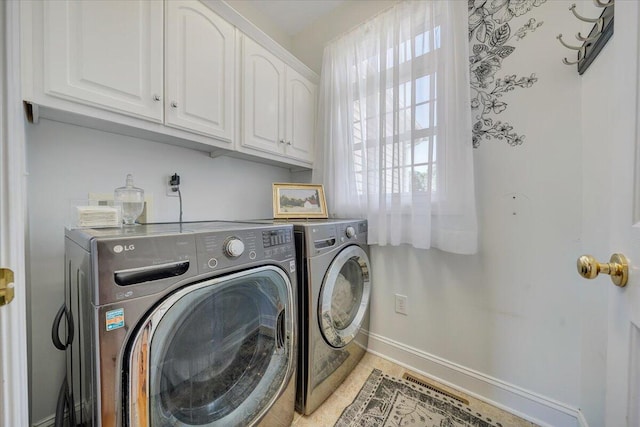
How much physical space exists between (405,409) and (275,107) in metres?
1.90

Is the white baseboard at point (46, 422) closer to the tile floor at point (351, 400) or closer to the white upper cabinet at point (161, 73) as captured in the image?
the tile floor at point (351, 400)

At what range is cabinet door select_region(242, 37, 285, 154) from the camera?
1333mm

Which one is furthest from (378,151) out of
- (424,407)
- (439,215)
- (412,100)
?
(424,407)

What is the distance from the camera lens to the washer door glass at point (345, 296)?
45.4 inches

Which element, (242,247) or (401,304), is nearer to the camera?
(242,247)

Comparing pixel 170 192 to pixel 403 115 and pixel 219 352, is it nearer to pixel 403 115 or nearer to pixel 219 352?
pixel 219 352

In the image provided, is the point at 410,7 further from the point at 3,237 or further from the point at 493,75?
the point at 3,237

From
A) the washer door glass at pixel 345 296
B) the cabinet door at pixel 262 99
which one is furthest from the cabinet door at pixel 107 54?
the washer door glass at pixel 345 296

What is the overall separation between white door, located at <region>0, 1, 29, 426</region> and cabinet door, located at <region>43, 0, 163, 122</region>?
1.27 ft

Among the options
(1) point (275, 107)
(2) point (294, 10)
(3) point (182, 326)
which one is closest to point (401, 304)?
(3) point (182, 326)

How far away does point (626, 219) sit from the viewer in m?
0.48

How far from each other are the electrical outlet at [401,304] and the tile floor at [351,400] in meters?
0.36

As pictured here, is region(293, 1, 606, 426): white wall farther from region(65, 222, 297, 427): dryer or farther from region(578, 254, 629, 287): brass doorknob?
region(65, 222, 297, 427): dryer

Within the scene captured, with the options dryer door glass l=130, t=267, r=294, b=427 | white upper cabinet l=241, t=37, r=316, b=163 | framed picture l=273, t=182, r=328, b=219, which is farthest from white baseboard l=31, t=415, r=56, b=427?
white upper cabinet l=241, t=37, r=316, b=163
